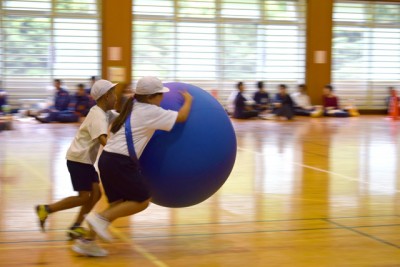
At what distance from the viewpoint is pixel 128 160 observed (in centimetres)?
494

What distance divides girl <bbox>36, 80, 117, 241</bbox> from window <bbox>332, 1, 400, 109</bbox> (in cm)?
1860

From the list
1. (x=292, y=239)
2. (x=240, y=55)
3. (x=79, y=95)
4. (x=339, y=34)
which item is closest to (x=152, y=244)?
(x=292, y=239)

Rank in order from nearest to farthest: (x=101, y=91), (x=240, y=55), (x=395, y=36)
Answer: (x=101, y=91) < (x=240, y=55) < (x=395, y=36)

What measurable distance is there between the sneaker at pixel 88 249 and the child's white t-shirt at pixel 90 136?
0.67 m

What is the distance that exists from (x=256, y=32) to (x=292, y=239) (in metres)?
17.5

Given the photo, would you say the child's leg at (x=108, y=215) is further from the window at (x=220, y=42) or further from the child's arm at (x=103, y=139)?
the window at (x=220, y=42)

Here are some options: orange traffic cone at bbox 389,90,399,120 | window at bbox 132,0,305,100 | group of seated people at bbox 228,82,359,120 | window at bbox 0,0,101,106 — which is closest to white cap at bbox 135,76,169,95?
group of seated people at bbox 228,82,359,120

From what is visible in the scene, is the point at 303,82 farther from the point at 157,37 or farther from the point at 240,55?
the point at 157,37

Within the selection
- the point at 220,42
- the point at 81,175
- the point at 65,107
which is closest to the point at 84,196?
the point at 81,175

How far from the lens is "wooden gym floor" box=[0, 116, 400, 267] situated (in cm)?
505

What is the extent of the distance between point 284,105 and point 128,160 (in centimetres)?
1577

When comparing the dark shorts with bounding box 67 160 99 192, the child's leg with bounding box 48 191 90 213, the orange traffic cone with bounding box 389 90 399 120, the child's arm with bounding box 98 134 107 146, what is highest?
the child's arm with bounding box 98 134 107 146

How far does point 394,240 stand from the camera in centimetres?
564

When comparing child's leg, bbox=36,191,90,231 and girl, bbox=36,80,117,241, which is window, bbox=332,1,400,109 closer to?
girl, bbox=36,80,117,241
